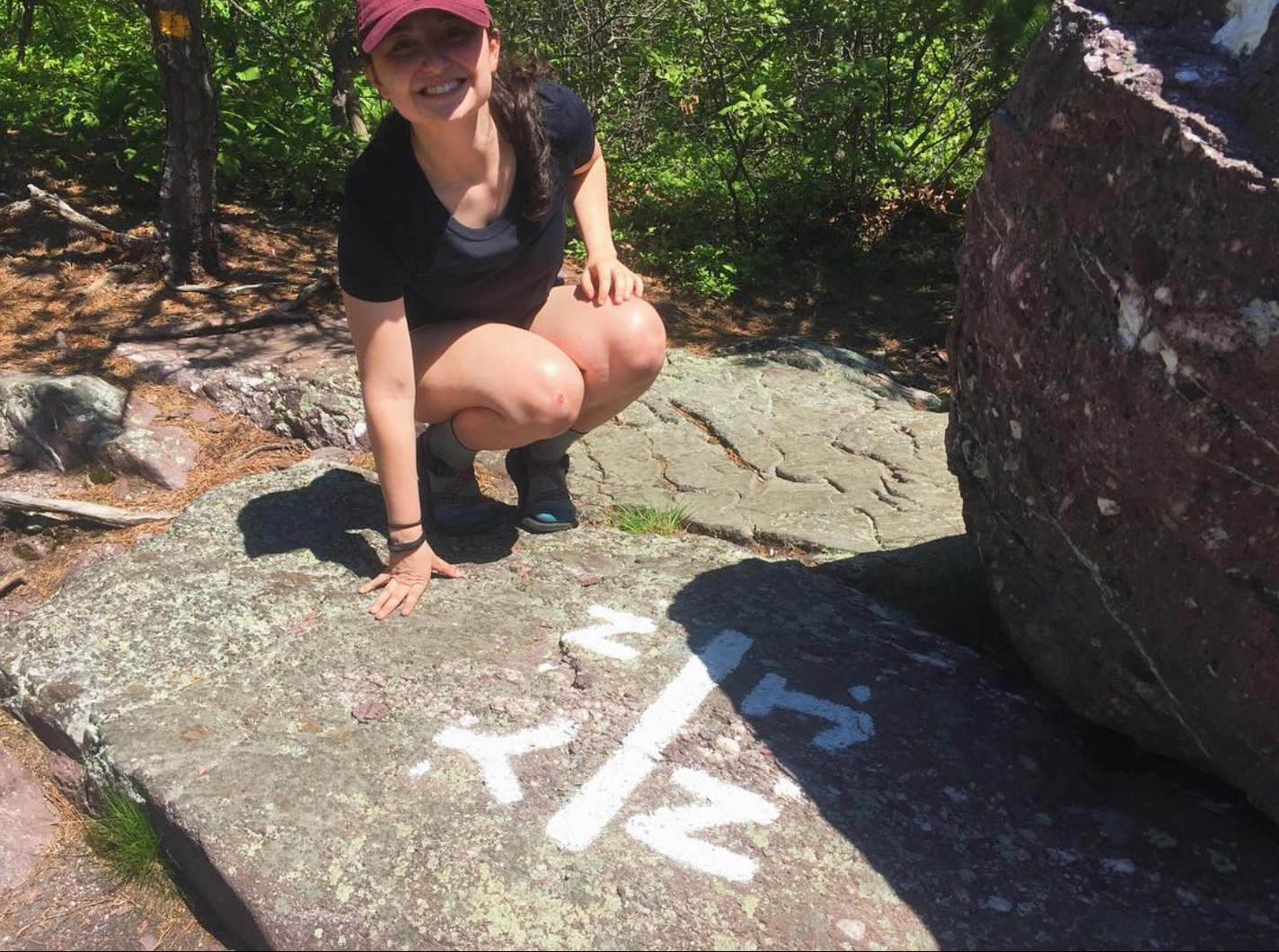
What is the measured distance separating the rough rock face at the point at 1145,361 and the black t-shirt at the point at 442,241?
102 centimetres

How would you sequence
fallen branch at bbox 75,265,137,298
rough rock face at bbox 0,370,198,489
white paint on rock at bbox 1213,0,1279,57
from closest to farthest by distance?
white paint on rock at bbox 1213,0,1279,57, rough rock face at bbox 0,370,198,489, fallen branch at bbox 75,265,137,298

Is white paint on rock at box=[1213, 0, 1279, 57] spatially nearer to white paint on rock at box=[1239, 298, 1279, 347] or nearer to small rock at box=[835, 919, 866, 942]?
white paint on rock at box=[1239, 298, 1279, 347]

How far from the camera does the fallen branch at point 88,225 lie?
4.99 metres

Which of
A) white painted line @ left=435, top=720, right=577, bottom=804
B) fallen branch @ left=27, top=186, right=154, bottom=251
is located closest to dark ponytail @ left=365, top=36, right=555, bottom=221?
white painted line @ left=435, top=720, right=577, bottom=804

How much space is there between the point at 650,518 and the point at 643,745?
113 cm

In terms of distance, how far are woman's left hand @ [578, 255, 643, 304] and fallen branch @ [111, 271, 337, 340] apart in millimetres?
2141

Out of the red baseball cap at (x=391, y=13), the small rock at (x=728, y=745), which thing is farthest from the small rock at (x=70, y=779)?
the red baseball cap at (x=391, y=13)

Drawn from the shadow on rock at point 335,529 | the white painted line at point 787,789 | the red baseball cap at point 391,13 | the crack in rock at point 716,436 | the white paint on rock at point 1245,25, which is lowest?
the shadow on rock at point 335,529

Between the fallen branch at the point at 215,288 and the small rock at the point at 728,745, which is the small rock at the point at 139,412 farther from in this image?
the small rock at the point at 728,745

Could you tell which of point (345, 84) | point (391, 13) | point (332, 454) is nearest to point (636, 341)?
point (391, 13)

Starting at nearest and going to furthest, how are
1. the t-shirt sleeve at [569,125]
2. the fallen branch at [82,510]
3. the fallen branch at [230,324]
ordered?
the t-shirt sleeve at [569,125]
the fallen branch at [82,510]
the fallen branch at [230,324]

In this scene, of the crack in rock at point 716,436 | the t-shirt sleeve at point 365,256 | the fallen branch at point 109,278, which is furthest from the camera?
the fallen branch at point 109,278

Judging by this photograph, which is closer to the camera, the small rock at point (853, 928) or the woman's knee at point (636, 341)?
the small rock at point (853, 928)

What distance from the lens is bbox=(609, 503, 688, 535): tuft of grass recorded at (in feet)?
10.4
